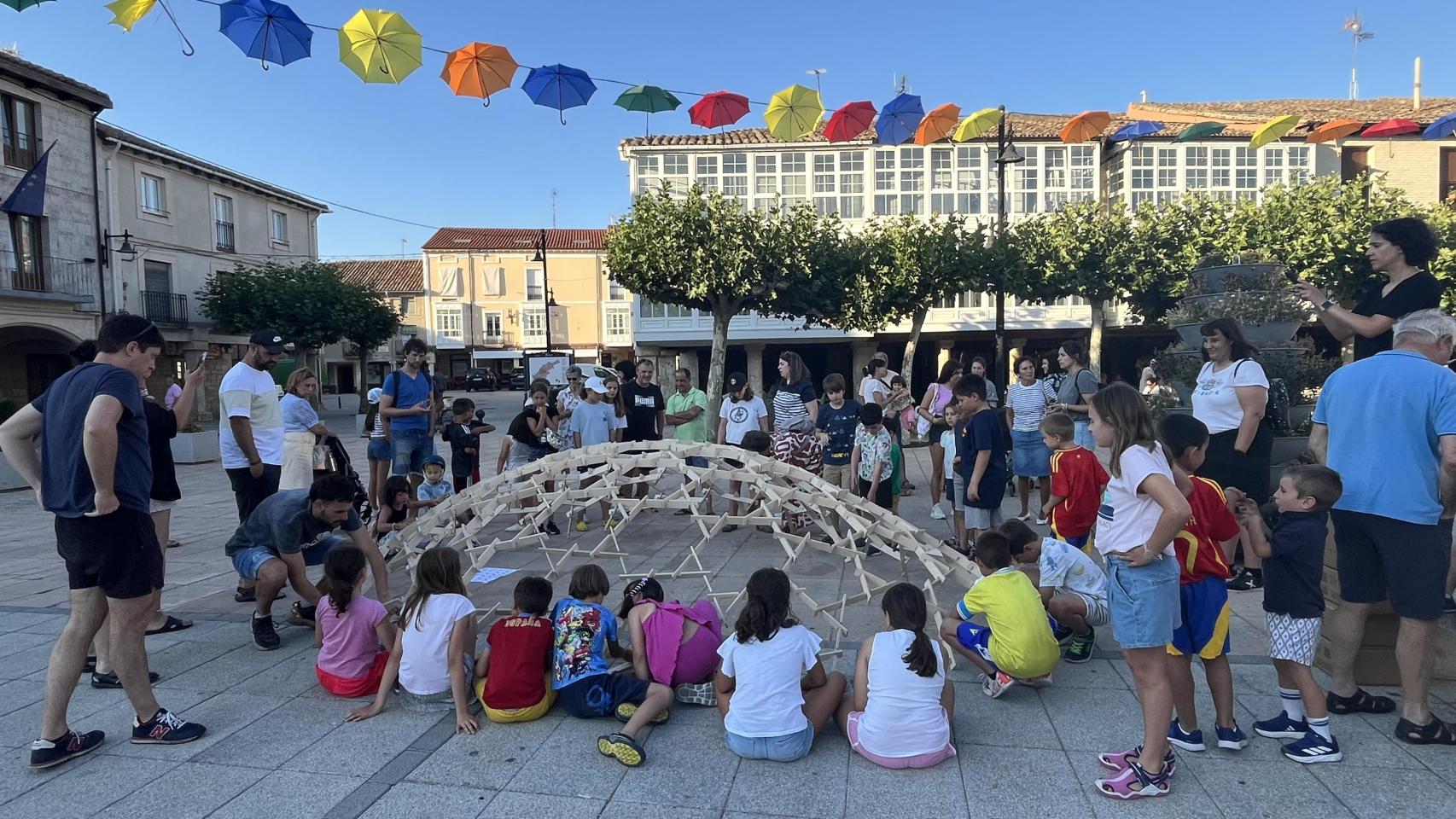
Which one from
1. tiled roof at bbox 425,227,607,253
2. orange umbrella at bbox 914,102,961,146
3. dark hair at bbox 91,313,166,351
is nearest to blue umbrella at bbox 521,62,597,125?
orange umbrella at bbox 914,102,961,146

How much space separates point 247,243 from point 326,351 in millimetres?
16355

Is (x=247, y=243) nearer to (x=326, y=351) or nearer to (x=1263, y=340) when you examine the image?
(x=326, y=351)

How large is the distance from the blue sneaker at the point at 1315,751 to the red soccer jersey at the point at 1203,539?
0.70 m

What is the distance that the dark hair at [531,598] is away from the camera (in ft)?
12.3

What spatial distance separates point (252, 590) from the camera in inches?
223

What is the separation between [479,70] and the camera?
23.6 feet

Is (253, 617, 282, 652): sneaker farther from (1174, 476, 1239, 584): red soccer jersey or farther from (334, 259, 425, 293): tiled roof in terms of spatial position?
(334, 259, 425, 293): tiled roof

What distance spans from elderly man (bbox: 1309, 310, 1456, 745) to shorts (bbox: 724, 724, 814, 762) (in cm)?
234

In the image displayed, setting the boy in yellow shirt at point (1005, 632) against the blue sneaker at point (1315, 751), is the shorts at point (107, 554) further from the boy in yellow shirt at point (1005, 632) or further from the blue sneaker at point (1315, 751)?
the blue sneaker at point (1315, 751)

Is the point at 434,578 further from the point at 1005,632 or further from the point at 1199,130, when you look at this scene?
the point at 1199,130

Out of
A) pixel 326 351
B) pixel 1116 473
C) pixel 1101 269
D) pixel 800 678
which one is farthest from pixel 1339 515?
pixel 326 351

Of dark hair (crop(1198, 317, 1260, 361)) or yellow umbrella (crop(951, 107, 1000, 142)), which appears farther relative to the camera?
yellow umbrella (crop(951, 107, 1000, 142))

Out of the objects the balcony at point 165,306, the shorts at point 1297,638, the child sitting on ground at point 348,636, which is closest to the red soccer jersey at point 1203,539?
the shorts at point 1297,638

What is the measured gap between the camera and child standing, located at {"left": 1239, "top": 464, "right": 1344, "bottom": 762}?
317 centimetres
